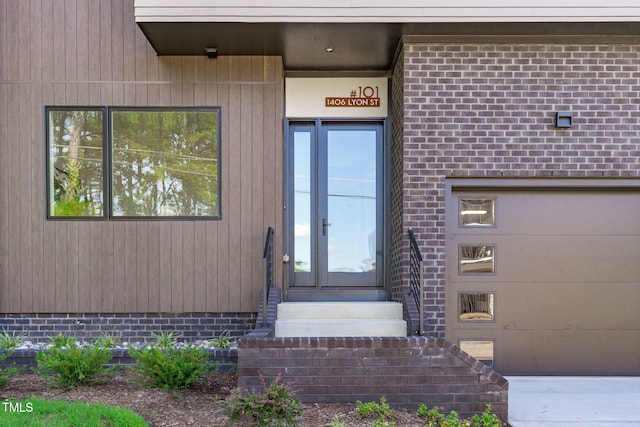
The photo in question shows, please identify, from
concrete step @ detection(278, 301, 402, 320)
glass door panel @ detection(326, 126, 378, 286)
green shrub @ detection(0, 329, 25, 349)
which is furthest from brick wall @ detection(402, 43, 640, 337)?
green shrub @ detection(0, 329, 25, 349)

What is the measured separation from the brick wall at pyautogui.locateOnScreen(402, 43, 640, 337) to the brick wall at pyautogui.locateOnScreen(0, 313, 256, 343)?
247 centimetres

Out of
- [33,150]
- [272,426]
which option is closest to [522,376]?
[272,426]

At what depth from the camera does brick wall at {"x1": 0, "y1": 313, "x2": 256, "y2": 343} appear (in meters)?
6.91

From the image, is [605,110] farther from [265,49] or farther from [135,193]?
[135,193]

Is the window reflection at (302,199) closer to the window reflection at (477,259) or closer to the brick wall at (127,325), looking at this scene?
the brick wall at (127,325)

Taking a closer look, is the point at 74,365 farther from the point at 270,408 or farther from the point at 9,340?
the point at 270,408

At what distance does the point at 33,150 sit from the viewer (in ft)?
22.7

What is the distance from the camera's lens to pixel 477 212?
669 centimetres

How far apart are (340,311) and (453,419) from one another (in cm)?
208

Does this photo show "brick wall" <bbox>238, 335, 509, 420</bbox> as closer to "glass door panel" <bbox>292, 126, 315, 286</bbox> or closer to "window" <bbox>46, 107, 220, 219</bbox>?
"glass door panel" <bbox>292, 126, 315, 286</bbox>

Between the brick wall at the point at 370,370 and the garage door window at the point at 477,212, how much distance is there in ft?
6.33

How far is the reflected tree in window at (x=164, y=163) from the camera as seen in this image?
7.00m

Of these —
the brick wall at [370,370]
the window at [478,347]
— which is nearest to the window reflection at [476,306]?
the window at [478,347]

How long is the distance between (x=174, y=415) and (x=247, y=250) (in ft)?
8.36
